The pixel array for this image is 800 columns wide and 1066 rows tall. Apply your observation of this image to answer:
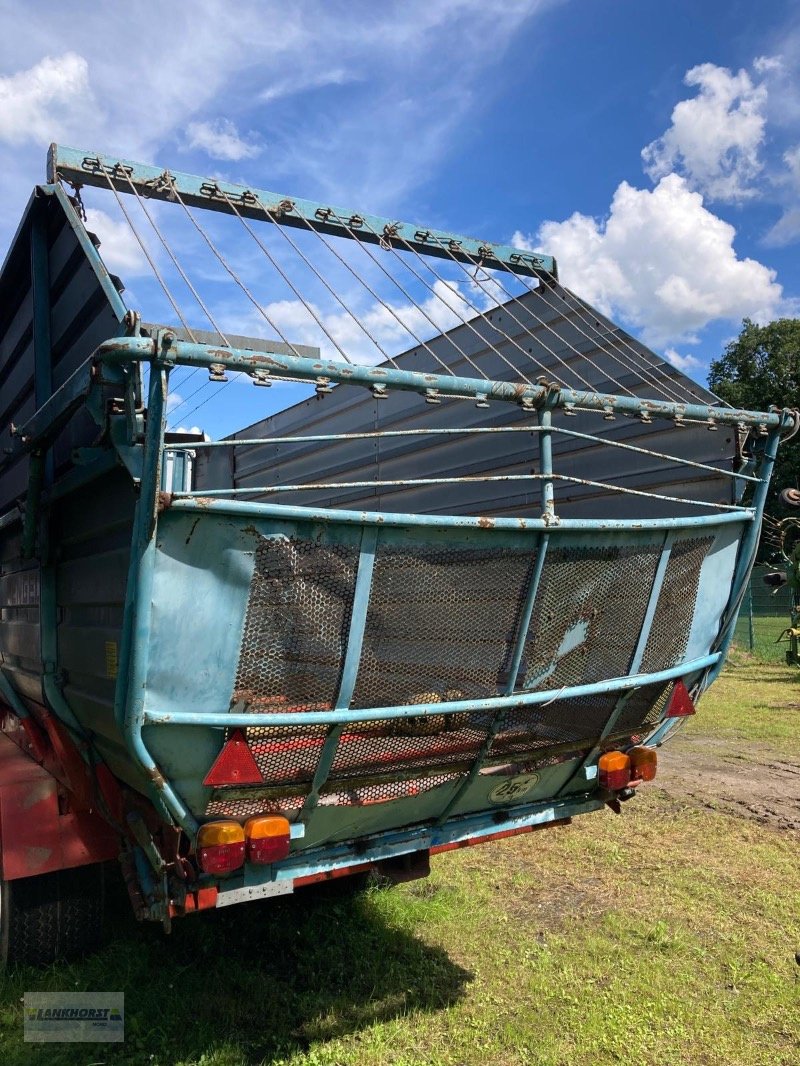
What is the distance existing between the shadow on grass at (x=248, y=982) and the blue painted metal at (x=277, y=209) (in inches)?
132

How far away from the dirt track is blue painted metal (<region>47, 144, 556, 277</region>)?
391 centimetres

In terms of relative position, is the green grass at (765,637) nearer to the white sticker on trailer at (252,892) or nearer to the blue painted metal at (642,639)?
the blue painted metal at (642,639)

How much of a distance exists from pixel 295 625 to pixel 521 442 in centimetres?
216

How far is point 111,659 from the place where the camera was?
8.84 ft

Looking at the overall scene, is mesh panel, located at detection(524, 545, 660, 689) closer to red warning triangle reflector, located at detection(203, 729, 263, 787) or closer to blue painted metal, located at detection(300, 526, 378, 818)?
blue painted metal, located at detection(300, 526, 378, 818)

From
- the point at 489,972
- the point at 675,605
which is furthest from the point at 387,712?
the point at 489,972

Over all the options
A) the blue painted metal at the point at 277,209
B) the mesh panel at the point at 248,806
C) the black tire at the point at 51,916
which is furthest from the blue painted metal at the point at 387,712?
the blue painted metal at the point at 277,209

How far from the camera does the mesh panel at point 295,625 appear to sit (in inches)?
92.7

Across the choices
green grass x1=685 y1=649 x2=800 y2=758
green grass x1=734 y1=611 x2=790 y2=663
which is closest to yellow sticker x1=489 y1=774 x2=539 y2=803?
green grass x1=685 y1=649 x2=800 y2=758

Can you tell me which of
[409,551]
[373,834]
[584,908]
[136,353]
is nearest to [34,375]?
[136,353]

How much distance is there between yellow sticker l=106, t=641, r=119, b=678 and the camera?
2.65m

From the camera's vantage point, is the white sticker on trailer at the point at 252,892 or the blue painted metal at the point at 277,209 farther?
the blue painted metal at the point at 277,209

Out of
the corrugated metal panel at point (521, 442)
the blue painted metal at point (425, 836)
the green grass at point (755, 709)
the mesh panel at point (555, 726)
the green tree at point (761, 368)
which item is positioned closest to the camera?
the blue painted metal at point (425, 836)

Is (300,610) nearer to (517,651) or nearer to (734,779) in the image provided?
(517,651)
